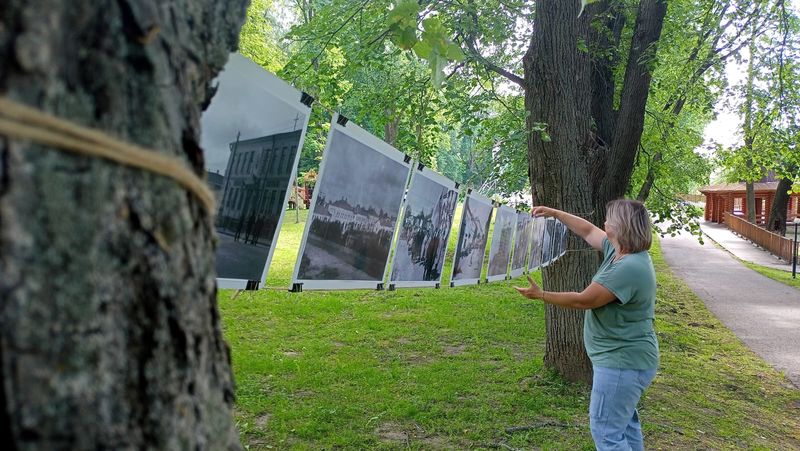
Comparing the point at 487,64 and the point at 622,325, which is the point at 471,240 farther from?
the point at 622,325

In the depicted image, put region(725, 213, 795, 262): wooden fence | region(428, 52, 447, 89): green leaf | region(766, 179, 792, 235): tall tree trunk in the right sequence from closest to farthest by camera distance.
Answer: region(428, 52, 447, 89): green leaf, region(725, 213, 795, 262): wooden fence, region(766, 179, 792, 235): tall tree trunk

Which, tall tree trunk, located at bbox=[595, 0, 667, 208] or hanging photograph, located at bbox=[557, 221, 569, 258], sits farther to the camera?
tall tree trunk, located at bbox=[595, 0, 667, 208]

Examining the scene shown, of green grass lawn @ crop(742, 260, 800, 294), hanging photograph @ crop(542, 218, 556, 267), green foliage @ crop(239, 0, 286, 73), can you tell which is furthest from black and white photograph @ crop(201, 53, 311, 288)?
green grass lawn @ crop(742, 260, 800, 294)

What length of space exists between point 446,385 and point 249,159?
13.2 ft

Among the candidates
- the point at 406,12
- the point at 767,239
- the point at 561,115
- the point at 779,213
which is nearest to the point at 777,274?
the point at 767,239

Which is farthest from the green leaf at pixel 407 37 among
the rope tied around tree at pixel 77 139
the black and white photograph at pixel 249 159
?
the rope tied around tree at pixel 77 139

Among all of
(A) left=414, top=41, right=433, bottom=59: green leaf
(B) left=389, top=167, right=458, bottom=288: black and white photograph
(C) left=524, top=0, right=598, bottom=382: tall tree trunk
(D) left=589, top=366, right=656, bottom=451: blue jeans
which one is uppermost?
(C) left=524, top=0, right=598, bottom=382: tall tree trunk

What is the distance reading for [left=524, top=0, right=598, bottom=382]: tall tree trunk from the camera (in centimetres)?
523

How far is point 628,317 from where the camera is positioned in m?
2.95

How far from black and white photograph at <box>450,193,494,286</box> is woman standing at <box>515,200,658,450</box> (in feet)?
7.00

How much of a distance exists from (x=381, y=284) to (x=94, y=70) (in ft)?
→ 10.6

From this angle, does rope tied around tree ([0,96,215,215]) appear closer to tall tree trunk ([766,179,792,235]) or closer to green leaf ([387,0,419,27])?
green leaf ([387,0,419,27])

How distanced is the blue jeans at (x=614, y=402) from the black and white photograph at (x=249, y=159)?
6.22 ft

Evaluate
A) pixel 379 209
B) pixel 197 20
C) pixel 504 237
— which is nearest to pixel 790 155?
pixel 504 237
